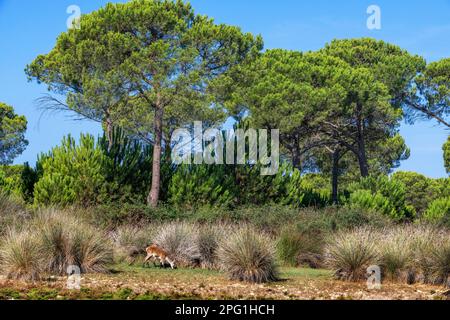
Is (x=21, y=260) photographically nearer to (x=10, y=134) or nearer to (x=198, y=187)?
(x=198, y=187)

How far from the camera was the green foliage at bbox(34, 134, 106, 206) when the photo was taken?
24328 millimetres

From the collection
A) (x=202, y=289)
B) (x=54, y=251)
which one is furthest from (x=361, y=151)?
(x=202, y=289)

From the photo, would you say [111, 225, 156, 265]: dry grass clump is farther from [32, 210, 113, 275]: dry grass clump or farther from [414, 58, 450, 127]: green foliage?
[414, 58, 450, 127]: green foliage

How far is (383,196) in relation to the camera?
104ft

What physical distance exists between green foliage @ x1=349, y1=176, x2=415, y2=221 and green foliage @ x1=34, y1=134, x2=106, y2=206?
10.8 metres

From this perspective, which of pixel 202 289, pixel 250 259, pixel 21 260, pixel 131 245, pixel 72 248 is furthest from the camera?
pixel 131 245

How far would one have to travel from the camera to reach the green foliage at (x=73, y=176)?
958 inches

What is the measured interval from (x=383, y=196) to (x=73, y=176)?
14.2 meters

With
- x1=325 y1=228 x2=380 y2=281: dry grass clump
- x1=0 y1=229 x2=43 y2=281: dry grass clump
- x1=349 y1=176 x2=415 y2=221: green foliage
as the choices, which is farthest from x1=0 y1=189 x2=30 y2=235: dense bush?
x1=349 y1=176 x2=415 y2=221: green foliage

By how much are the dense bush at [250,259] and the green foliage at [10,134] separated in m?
41.3

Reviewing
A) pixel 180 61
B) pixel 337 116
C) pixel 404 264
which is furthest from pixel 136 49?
pixel 404 264

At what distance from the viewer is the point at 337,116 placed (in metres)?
38.9

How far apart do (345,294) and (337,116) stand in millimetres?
28771

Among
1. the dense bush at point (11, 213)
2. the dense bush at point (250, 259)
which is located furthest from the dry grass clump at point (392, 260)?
the dense bush at point (11, 213)
